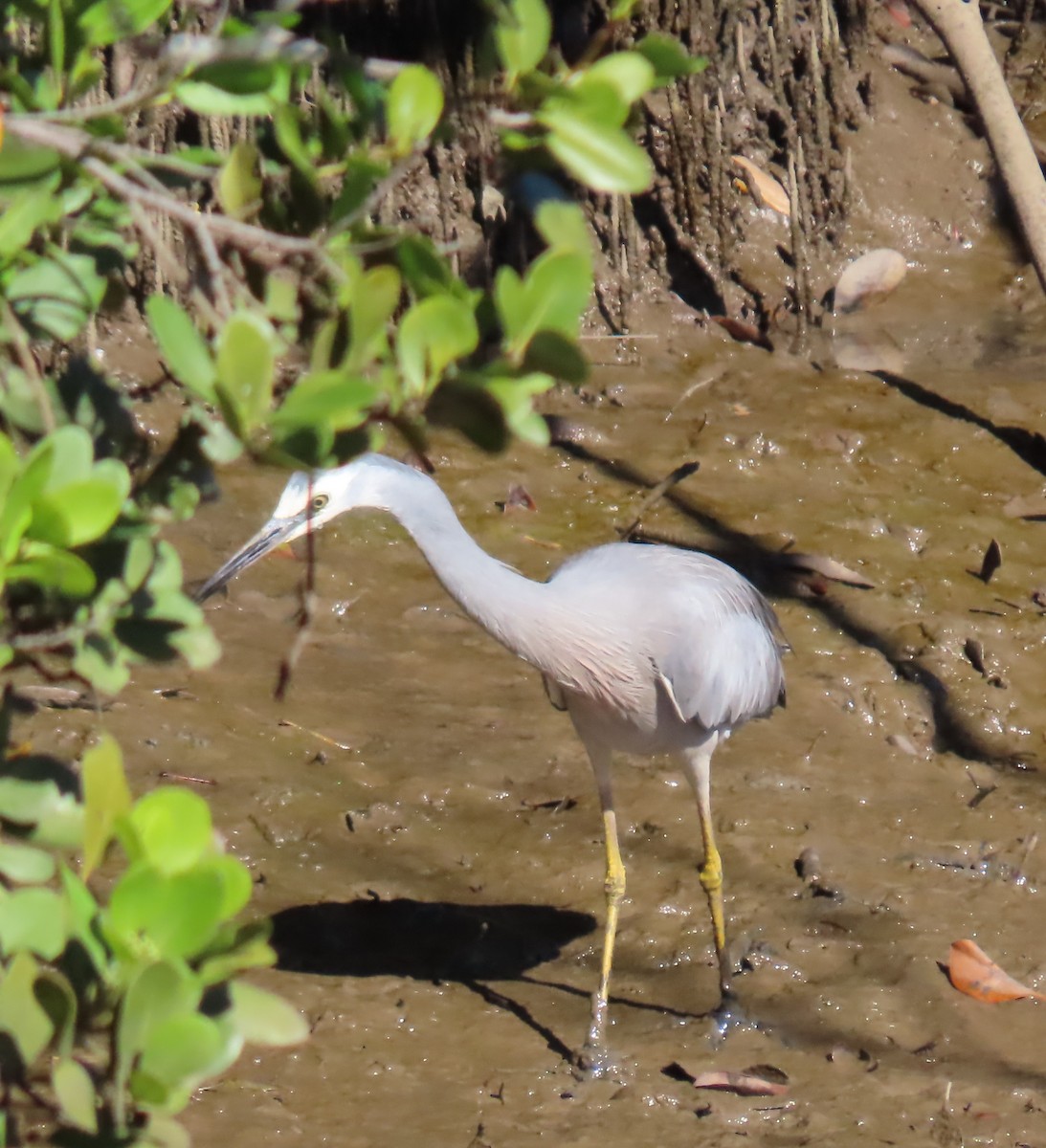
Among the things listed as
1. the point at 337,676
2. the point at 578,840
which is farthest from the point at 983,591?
the point at 337,676

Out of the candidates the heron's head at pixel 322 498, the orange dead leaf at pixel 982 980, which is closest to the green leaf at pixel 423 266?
the heron's head at pixel 322 498

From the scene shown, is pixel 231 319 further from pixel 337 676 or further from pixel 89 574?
pixel 337 676

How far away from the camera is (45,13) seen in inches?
56.6

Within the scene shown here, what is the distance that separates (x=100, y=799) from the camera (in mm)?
1296

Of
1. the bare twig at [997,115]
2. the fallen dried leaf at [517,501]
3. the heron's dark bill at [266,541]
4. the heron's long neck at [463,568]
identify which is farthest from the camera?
the fallen dried leaf at [517,501]

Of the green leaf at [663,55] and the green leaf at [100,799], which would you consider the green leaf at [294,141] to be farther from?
the green leaf at [100,799]

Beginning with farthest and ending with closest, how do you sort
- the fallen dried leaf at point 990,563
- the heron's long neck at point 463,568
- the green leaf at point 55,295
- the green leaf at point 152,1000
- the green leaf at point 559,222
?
the fallen dried leaf at point 990,563 → the heron's long neck at point 463,568 → the green leaf at point 55,295 → the green leaf at point 559,222 → the green leaf at point 152,1000

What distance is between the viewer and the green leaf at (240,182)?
4.91 ft

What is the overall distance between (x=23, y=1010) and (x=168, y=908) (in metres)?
0.19

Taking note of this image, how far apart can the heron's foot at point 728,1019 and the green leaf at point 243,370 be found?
2.93m

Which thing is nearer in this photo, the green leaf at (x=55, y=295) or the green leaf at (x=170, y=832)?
the green leaf at (x=170, y=832)

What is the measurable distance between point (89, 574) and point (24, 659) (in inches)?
11.7

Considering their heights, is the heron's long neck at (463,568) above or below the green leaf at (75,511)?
below

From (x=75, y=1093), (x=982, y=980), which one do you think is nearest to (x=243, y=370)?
(x=75, y=1093)
